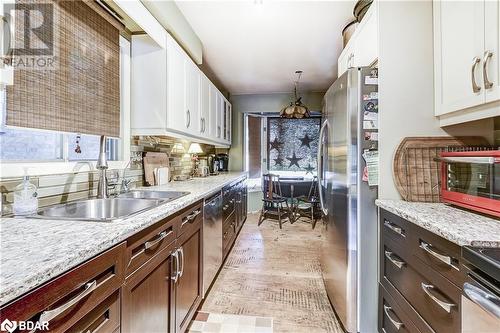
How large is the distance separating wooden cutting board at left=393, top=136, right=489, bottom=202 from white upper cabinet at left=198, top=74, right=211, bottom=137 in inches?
83.1

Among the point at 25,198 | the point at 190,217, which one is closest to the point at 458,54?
the point at 190,217

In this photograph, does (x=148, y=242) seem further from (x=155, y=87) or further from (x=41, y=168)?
(x=155, y=87)

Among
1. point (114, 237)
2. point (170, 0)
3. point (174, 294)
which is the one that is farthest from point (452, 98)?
point (170, 0)

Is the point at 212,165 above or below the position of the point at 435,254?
above

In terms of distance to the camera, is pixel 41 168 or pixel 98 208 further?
pixel 98 208

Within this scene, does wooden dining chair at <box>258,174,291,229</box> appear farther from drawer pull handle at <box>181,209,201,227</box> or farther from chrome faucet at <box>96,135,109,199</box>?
chrome faucet at <box>96,135,109,199</box>

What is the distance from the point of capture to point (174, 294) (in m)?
1.43

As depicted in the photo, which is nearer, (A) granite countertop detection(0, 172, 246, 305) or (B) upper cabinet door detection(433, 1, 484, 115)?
(A) granite countertop detection(0, 172, 246, 305)

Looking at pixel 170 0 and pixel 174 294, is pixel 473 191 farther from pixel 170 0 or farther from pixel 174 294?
pixel 170 0

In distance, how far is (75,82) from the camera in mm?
1530

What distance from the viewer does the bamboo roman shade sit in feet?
4.00

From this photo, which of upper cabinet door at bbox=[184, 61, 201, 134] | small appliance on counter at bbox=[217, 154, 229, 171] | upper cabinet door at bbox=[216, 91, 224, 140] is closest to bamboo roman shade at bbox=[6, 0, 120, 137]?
upper cabinet door at bbox=[184, 61, 201, 134]

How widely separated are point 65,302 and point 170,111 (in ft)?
5.57

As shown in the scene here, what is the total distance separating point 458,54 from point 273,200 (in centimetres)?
347
